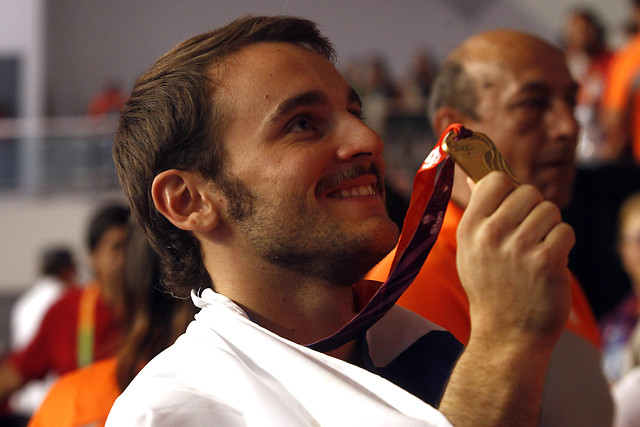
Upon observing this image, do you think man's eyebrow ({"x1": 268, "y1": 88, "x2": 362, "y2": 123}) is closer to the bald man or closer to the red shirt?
the bald man

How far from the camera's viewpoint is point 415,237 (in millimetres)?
1115

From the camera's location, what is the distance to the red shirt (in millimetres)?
3379

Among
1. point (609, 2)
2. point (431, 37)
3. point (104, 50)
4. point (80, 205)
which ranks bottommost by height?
point (80, 205)

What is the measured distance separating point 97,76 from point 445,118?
12.3 meters

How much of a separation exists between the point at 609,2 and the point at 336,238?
1059 centimetres

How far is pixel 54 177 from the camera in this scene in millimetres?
10500

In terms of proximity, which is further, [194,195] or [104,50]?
[104,50]

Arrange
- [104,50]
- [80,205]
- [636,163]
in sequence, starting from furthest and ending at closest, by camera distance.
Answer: [104,50], [80,205], [636,163]

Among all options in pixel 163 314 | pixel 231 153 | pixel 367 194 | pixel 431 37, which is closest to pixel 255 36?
pixel 231 153

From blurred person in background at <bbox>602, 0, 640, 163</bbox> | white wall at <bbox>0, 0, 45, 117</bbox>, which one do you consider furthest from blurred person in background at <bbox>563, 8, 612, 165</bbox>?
white wall at <bbox>0, 0, 45, 117</bbox>

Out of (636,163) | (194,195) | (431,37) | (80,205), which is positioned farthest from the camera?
(431,37)

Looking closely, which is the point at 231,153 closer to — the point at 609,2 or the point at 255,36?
the point at 255,36

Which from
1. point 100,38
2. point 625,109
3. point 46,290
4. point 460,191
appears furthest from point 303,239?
point 100,38

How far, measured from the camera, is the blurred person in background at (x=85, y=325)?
329cm
